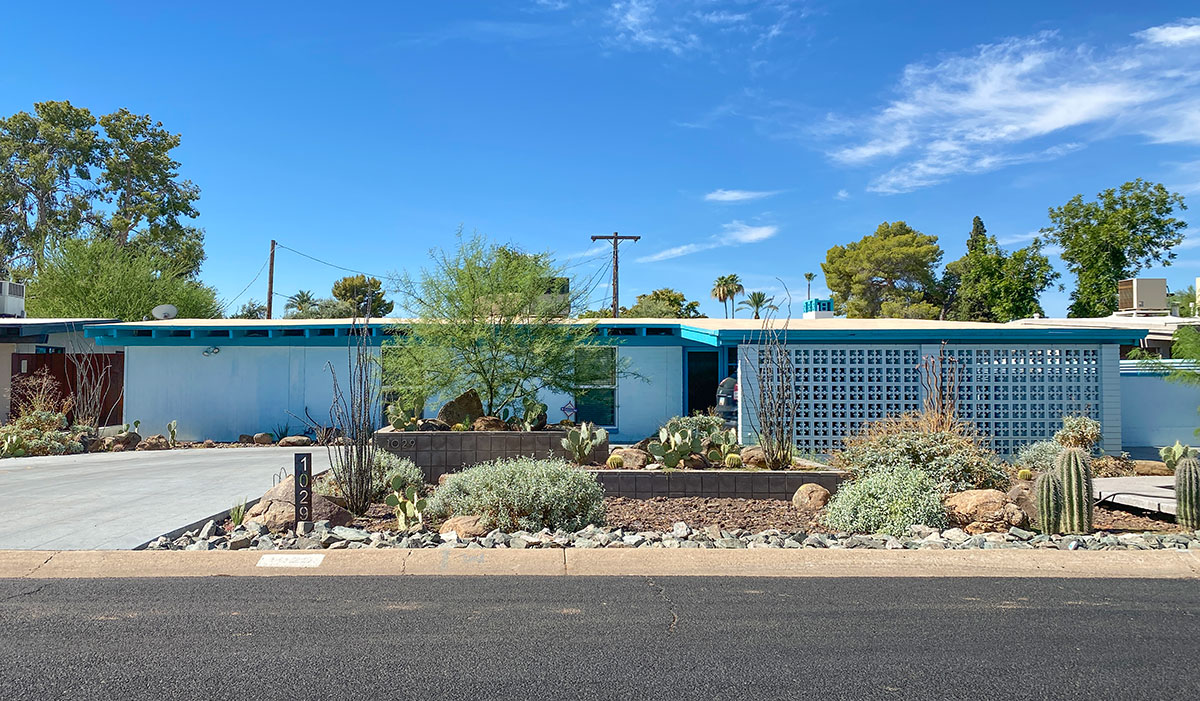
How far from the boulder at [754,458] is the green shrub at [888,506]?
1907 millimetres

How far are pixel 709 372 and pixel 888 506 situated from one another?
422 inches

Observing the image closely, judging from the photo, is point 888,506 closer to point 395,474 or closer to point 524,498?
point 524,498

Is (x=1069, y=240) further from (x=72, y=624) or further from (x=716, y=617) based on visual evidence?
(x=72, y=624)

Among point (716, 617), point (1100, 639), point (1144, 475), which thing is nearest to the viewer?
point (1100, 639)

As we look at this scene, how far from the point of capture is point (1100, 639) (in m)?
4.85

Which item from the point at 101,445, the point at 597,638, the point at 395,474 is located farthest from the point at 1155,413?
the point at 101,445

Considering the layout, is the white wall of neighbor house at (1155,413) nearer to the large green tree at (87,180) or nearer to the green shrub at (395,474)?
the green shrub at (395,474)

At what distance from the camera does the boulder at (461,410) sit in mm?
11797

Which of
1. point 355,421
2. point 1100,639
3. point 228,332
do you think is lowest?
point 1100,639

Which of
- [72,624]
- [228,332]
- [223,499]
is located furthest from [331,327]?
[72,624]

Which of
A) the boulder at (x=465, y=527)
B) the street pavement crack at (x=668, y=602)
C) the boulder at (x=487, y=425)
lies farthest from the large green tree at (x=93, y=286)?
the street pavement crack at (x=668, y=602)

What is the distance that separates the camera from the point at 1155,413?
51.1 feet

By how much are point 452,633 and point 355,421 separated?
4.02m

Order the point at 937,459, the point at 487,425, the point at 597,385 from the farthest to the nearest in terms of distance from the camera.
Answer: the point at 597,385 < the point at 487,425 < the point at 937,459
